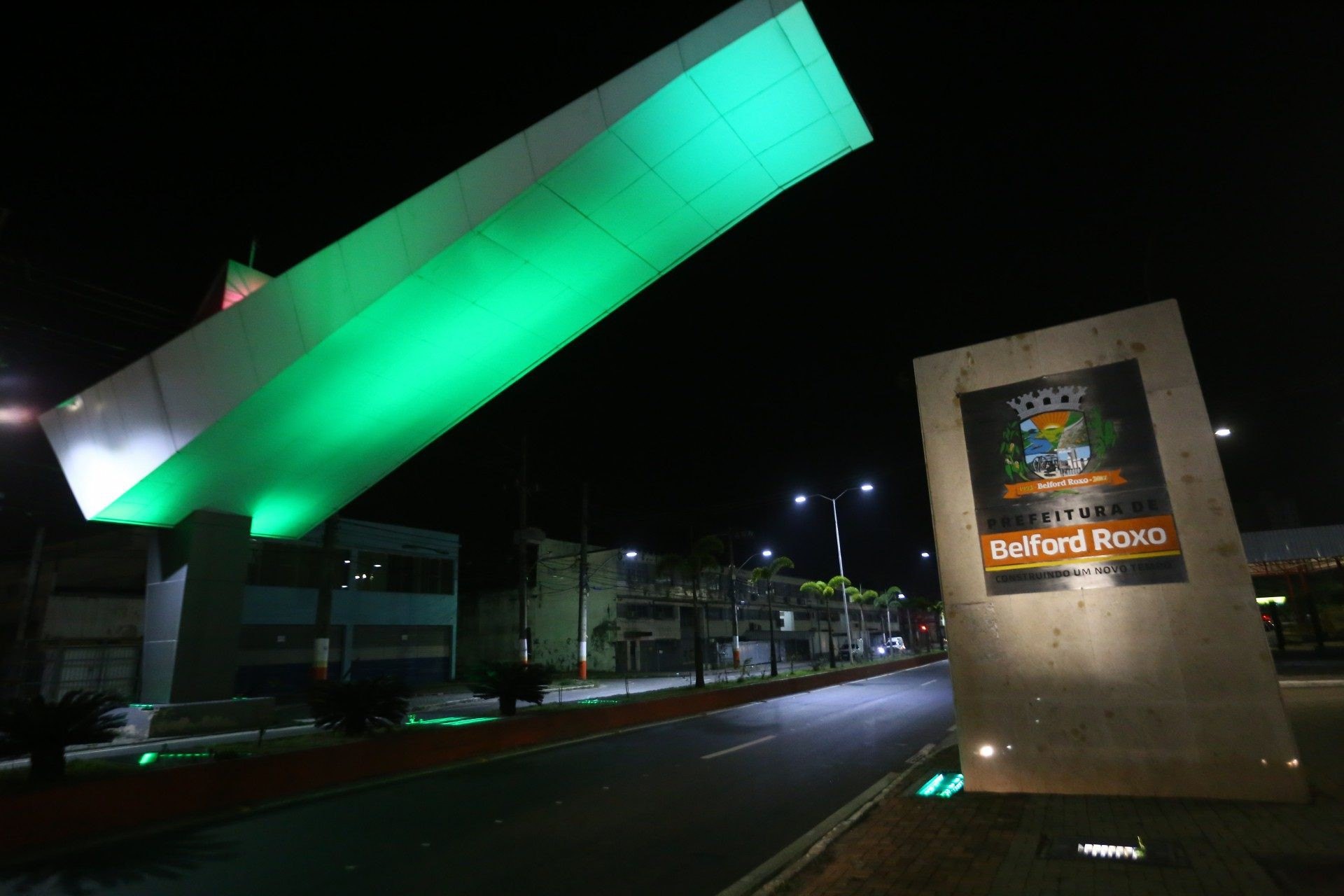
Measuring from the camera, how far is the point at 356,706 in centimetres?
1318

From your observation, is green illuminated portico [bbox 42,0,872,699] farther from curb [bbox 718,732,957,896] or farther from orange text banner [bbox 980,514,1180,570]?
curb [bbox 718,732,957,896]

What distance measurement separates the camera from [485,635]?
52.8m

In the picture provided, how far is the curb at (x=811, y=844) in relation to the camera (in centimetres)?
560

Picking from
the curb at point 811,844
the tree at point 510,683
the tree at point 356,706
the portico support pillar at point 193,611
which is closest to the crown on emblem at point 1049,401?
the curb at point 811,844

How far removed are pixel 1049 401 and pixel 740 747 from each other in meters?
8.88

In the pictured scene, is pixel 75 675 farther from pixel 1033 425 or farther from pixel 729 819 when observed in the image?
pixel 1033 425

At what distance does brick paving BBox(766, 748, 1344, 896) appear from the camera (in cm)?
483

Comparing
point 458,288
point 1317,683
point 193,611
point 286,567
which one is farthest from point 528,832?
point 286,567

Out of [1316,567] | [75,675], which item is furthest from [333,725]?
[1316,567]

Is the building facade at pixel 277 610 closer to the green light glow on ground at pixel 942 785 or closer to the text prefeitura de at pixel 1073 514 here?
the green light glow on ground at pixel 942 785

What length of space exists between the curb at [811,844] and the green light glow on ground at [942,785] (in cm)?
28

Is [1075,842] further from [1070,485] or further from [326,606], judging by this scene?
[326,606]

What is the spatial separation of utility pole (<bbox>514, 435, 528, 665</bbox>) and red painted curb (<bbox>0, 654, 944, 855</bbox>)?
11.8m

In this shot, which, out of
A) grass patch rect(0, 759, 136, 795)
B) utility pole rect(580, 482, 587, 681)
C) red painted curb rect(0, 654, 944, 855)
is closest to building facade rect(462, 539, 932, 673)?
utility pole rect(580, 482, 587, 681)
